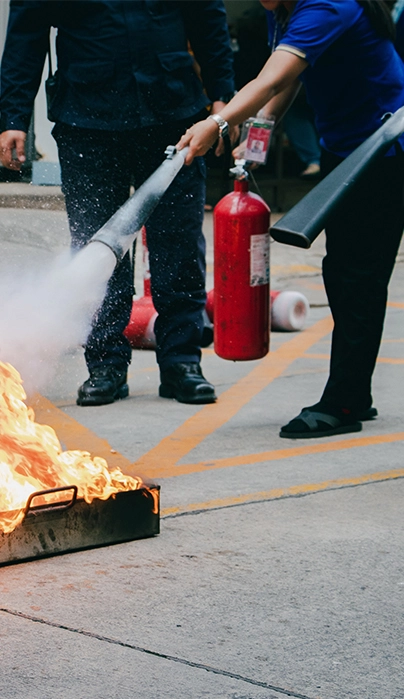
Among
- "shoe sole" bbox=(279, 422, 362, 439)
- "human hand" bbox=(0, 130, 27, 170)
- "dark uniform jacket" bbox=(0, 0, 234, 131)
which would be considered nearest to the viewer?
"shoe sole" bbox=(279, 422, 362, 439)

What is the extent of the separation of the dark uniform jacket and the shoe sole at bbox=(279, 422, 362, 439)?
1.48 m

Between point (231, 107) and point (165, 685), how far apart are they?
8.27ft

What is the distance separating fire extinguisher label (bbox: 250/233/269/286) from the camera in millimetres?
4992

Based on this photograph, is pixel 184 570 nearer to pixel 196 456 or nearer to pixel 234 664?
pixel 234 664

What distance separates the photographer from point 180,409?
17.5 feet

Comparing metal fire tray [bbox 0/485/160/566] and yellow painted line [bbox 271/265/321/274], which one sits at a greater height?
metal fire tray [bbox 0/485/160/566]

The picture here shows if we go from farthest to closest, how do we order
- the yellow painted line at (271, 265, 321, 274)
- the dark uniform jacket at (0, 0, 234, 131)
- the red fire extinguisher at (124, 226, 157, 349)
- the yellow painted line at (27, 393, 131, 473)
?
A: the yellow painted line at (271, 265, 321, 274) < the red fire extinguisher at (124, 226, 157, 349) < the dark uniform jacket at (0, 0, 234, 131) < the yellow painted line at (27, 393, 131, 473)

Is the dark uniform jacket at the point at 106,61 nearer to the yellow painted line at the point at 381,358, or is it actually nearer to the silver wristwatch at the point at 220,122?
the silver wristwatch at the point at 220,122

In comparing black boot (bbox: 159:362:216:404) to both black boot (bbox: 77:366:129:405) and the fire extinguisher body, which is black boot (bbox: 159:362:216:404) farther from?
the fire extinguisher body

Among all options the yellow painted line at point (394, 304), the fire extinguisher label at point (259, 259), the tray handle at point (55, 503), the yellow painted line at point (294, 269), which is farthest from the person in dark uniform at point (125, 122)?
the yellow painted line at point (294, 269)

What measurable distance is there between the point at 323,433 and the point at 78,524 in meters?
1.65

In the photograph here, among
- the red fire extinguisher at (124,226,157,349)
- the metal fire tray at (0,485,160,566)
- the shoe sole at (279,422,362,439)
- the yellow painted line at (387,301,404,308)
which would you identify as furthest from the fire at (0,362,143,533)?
the yellow painted line at (387,301,404,308)

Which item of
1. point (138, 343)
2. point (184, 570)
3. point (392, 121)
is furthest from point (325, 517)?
point (138, 343)

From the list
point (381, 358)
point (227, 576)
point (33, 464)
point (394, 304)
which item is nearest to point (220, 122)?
point (33, 464)
